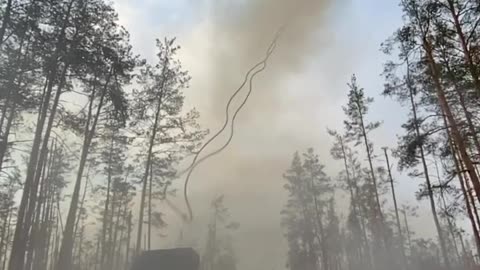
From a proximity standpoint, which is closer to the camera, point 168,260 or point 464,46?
point 464,46

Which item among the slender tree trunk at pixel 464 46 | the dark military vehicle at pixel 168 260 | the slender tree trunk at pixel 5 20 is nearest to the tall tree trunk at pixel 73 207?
the dark military vehicle at pixel 168 260

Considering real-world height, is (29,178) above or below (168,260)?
above

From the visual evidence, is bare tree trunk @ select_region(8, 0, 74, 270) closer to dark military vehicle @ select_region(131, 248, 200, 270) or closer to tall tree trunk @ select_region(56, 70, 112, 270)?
tall tree trunk @ select_region(56, 70, 112, 270)

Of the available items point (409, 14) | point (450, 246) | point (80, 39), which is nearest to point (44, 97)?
point (80, 39)

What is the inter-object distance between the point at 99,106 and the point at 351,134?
16.0 meters

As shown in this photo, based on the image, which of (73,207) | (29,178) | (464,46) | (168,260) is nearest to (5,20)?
(29,178)

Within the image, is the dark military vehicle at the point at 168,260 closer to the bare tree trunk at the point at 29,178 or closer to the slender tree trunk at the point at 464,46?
the bare tree trunk at the point at 29,178

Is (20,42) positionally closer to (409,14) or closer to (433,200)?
(409,14)

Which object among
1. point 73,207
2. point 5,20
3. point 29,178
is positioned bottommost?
point 73,207

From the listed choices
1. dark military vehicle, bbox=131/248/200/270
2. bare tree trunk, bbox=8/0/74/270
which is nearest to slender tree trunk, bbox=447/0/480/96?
dark military vehicle, bbox=131/248/200/270

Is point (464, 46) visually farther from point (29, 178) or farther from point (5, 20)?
point (29, 178)

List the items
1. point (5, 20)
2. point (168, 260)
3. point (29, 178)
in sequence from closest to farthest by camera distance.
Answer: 1. point (5, 20)
2. point (29, 178)
3. point (168, 260)

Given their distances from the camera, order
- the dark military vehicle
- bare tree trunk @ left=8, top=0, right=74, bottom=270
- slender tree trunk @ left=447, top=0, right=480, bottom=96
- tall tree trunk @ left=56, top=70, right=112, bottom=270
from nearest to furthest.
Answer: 1. slender tree trunk @ left=447, top=0, right=480, bottom=96
2. bare tree trunk @ left=8, top=0, right=74, bottom=270
3. the dark military vehicle
4. tall tree trunk @ left=56, top=70, right=112, bottom=270

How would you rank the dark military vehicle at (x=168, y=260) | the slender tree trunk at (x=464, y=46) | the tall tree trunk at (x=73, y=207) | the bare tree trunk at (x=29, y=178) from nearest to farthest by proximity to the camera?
1. the slender tree trunk at (x=464, y=46)
2. the bare tree trunk at (x=29, y=178)
3. the dark military vehicle at (x=168, y=260)
4. the tall tree trunk at (x=73, y=207)
